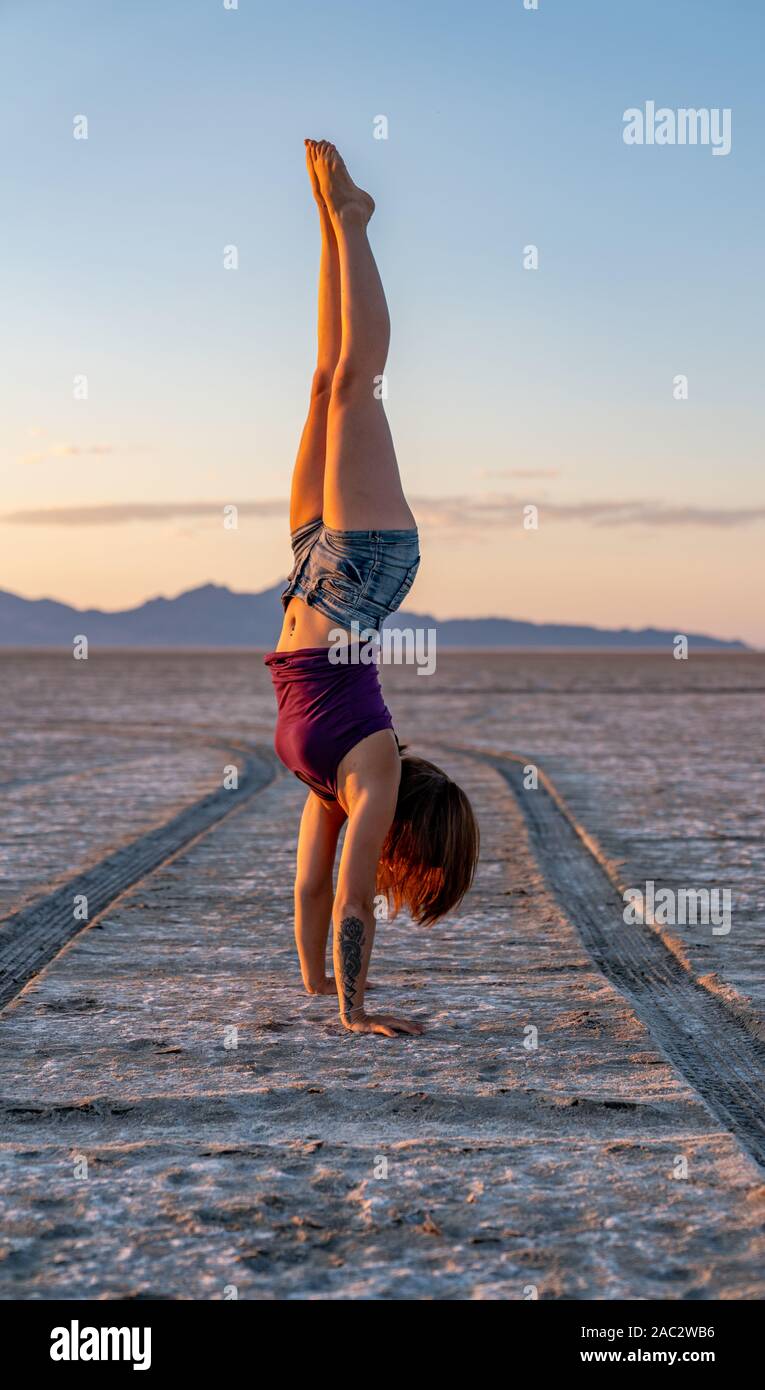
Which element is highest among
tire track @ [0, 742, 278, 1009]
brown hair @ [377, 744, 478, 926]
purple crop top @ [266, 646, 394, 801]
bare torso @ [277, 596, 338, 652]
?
bare torso @ [277, 596, 338, 652]

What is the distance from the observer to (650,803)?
33.9ft

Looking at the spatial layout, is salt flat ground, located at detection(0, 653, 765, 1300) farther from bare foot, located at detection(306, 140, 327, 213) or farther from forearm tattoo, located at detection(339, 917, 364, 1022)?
bare foot, located at detection(306, 140, 327, 213)

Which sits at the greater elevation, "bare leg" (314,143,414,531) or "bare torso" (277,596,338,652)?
"bare leg" (314,143,414,531)

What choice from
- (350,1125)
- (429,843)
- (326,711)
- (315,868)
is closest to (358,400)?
(326,711)

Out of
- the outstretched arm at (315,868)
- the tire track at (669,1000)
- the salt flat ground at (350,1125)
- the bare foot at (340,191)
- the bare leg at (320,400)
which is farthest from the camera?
the outstretched arm at (315,868)

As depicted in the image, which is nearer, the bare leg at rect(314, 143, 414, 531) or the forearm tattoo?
the bare leg at rect(314, 143, 414, 531)

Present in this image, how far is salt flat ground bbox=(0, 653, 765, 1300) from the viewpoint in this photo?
235cm

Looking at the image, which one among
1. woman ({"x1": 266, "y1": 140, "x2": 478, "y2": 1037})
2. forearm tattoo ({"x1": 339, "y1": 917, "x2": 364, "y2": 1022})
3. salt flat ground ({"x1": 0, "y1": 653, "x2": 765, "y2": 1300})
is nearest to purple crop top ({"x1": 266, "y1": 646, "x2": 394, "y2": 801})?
woman ({"x1": 266, "y1": 140, "x2": 478, "y2": 1037})

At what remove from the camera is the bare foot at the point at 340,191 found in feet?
12.6

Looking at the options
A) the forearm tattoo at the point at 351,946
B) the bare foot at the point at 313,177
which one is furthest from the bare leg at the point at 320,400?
the forearm tattoo at the point at 351,946

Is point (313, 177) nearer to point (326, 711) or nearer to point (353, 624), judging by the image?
point (353, 624)

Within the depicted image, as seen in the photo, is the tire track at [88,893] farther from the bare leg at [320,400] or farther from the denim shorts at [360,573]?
the bare leg at [320,400]

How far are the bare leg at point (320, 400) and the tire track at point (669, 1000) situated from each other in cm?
199

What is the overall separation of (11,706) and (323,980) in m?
25.0
